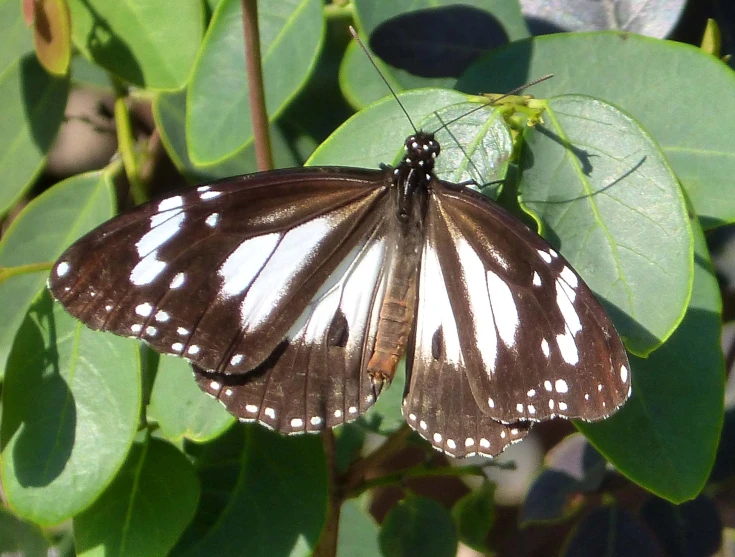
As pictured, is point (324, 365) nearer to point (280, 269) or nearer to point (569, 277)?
point (280, 269)

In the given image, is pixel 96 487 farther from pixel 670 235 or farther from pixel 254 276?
pixel 670 235

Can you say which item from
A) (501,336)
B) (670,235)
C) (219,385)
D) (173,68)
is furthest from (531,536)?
(173,68)

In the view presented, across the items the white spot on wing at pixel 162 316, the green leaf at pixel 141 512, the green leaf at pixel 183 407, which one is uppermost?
the white spot on wing at pixel 162 316

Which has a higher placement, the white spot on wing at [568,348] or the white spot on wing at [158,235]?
the white spot on wing at [158,235]

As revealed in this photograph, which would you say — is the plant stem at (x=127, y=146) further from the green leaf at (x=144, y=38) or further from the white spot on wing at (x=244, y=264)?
the white spot on wing at (x=244, y=264)

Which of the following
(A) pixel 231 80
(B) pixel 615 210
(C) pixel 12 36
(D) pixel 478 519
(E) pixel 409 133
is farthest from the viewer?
(D) pixel 478 519

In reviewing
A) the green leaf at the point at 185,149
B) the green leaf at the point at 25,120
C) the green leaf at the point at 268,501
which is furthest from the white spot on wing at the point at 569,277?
the green leaf at the point at 25,120

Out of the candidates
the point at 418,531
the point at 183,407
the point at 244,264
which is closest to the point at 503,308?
the point at 244,264
